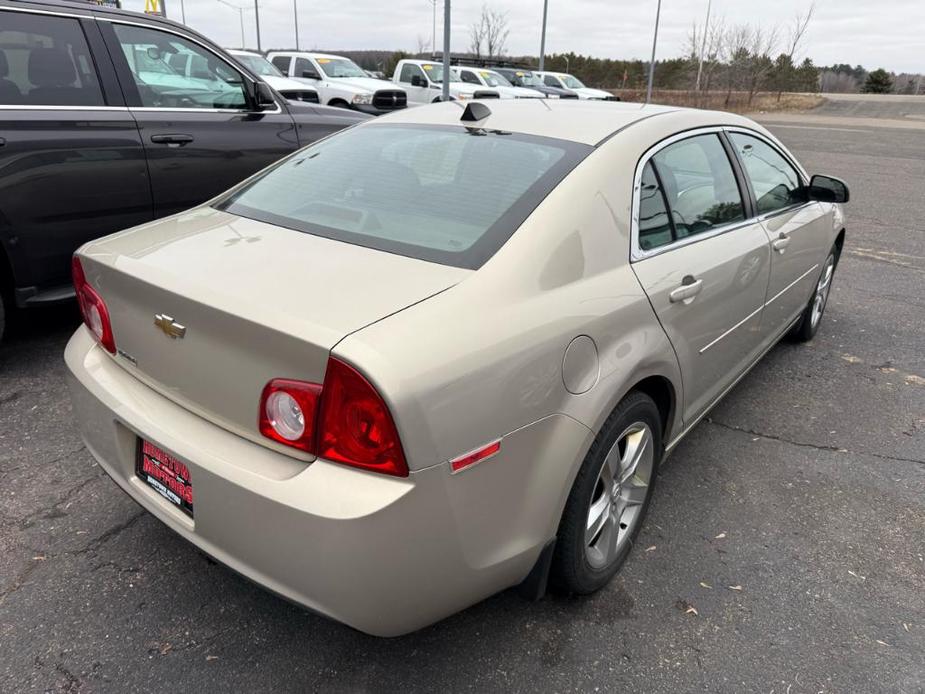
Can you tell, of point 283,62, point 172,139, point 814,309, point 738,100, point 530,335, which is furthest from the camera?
point 738,100

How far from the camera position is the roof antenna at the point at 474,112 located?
2.79 m

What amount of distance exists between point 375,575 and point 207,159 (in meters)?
3.72

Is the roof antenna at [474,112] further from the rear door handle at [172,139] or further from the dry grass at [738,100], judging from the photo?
the dry grass at [738,100]

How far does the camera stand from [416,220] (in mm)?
2291

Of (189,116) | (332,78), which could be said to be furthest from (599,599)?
(332,78)

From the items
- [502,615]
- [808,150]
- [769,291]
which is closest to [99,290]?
[502,615]

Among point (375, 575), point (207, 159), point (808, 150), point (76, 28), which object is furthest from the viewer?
point (808, 150)

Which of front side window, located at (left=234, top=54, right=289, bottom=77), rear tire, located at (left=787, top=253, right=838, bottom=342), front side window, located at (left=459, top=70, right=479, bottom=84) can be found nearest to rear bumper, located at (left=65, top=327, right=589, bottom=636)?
rear tire, located at (left=787, top=253, right=838, bottom=342)

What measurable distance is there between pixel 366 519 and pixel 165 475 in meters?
0.75

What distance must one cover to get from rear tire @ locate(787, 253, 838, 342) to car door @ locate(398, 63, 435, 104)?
1633 cm

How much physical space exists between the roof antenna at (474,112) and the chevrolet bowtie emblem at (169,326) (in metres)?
1.44

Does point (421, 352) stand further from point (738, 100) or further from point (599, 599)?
point (738, 100)

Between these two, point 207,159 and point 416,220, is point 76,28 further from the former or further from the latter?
point 416,220

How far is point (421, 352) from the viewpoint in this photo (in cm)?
165
